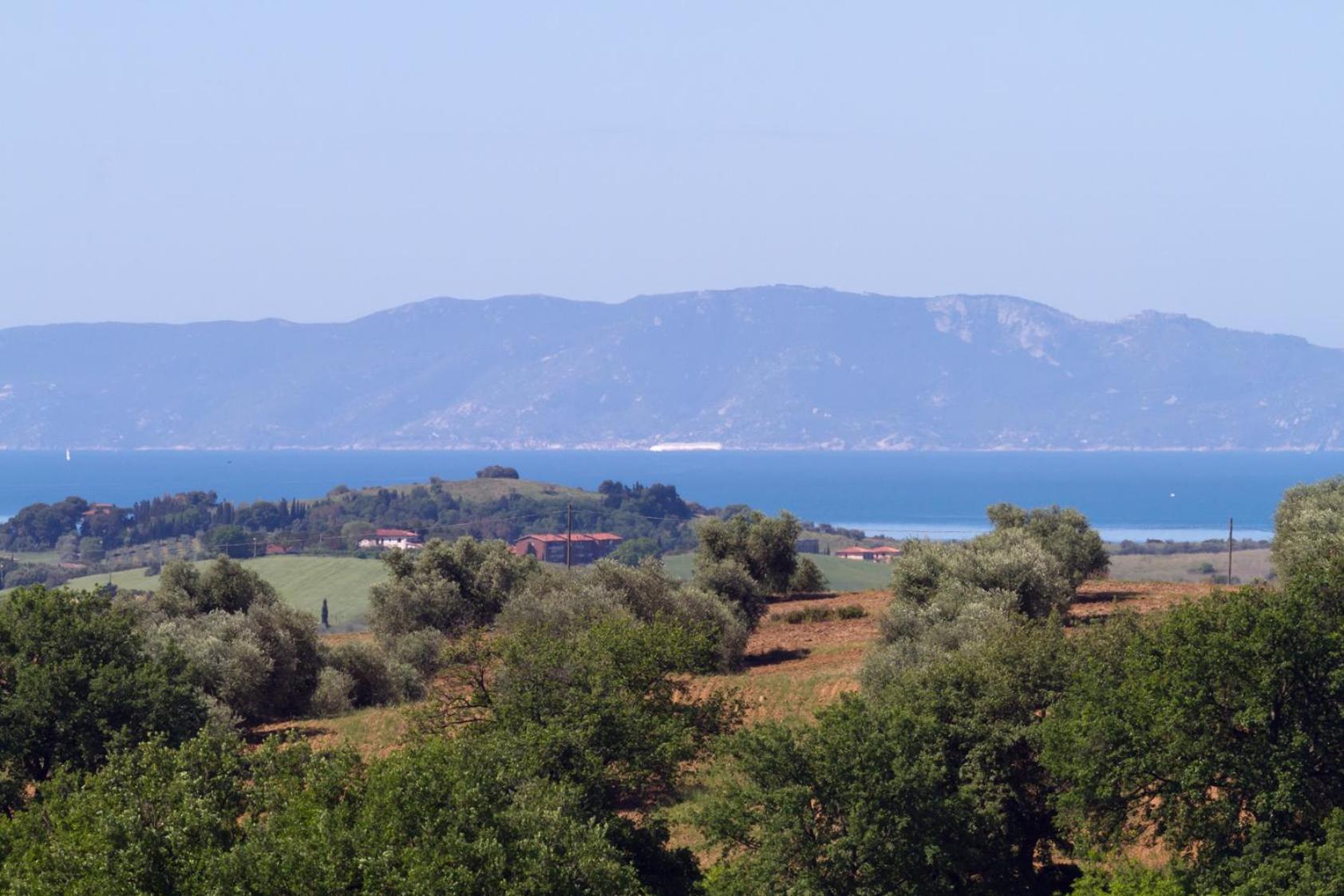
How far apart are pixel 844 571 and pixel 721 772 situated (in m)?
93.8

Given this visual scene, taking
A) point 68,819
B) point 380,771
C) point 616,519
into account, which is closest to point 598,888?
point 380,771

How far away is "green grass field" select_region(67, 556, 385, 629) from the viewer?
10081 centimetres

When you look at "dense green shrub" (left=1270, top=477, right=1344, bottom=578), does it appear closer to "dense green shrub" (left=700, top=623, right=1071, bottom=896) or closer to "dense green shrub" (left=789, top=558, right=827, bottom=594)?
"dense green shrub" (left=700, top=623, right=1071, bottom=896)

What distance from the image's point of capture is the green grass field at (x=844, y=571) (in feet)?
354

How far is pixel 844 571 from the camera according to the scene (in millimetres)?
119875

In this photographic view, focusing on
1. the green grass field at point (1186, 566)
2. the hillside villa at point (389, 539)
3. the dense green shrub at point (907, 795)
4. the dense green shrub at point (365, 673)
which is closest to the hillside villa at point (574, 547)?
the hillside villa at point (389, 539)

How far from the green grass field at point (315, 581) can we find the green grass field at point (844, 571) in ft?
70.0

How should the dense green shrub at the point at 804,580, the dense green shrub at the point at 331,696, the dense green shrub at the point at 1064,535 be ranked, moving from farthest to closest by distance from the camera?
the dense green shrub at the point at 804,580
the dense green shrub at the point at 1064,535
the dense green shrub at the point at 331,696

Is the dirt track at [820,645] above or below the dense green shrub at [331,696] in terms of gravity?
above

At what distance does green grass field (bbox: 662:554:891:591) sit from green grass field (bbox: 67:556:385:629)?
21.3m

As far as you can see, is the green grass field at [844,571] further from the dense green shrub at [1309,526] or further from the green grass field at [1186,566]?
the dense green shrub at [1309,526]

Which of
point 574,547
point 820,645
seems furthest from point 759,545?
point 574,547

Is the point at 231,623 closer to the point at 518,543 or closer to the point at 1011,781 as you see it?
the point at 1011,781

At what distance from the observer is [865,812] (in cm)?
2442
